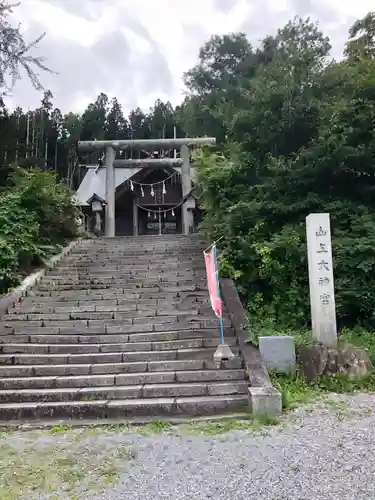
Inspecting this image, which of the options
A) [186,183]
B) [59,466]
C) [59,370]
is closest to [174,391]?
[59,370]

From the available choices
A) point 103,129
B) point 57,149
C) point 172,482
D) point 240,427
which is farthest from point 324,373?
point 103,129

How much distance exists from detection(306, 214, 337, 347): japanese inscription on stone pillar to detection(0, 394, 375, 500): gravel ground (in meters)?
1.67

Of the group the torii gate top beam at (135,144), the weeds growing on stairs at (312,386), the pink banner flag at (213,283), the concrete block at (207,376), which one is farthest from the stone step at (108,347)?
the torii gate top beam at (135,144)

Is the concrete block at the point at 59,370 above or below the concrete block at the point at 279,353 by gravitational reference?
below

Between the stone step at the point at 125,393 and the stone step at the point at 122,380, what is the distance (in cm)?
19

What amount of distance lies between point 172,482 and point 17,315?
5316mm

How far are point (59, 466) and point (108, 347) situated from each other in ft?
9.40

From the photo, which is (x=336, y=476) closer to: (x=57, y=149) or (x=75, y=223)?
(x=75, y=223)

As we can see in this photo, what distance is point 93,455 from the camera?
13.2 ft

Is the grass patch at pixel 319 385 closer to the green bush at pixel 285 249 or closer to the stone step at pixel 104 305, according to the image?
the green bush at pixel 285 249

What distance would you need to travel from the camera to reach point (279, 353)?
6086 millimetres

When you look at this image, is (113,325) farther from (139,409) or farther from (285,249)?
(285,249)

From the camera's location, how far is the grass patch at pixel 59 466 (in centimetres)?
342

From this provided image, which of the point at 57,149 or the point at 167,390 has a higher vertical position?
the point at 57,149
